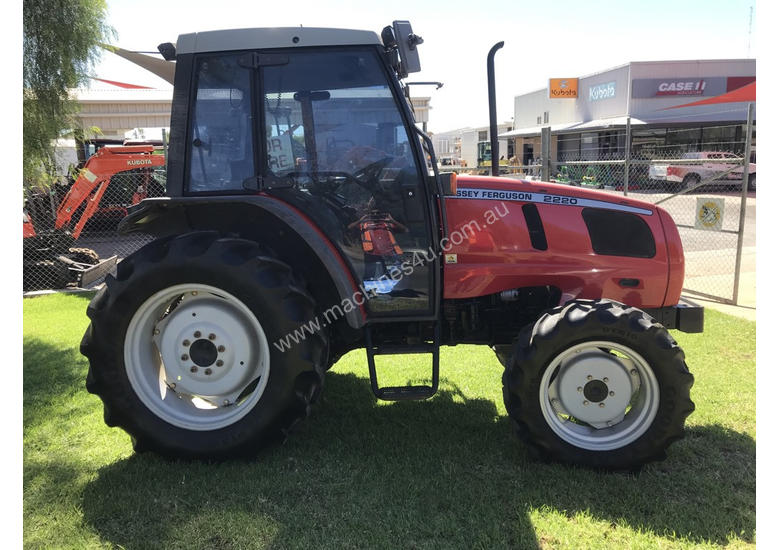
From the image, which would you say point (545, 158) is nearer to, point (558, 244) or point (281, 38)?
point (558, 244)

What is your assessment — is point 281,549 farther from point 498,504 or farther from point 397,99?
point 397,99

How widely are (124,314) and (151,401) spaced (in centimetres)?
52

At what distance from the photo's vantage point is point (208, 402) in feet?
11.3

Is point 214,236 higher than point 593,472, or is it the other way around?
point 214,236

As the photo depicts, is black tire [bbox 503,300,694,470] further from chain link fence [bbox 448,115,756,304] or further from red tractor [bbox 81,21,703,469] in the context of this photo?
chain link fence [bbox 448,115,756,304]

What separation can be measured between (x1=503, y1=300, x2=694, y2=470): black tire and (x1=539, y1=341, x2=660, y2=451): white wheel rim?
2 cm

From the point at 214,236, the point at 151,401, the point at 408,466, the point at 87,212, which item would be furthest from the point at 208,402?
the point at 87,212

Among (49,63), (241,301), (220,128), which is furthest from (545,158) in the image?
(49,63)

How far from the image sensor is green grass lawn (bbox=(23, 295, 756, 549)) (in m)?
2.56

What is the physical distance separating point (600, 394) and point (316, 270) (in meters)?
1.73

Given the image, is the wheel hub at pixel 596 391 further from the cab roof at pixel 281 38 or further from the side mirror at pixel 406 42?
the cab roof at pixel 281 38

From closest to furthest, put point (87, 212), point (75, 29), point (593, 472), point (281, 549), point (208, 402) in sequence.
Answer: point (281, 549)
point (593, 472)
point (208, 402)
point (75, 29)
point (87, 212)

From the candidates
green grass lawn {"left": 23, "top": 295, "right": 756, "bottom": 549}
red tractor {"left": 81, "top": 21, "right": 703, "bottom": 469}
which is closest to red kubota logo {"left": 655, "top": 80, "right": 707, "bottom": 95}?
green grass lawn {"left": 23, "top": 295, "right": 756, "bottom": 549}

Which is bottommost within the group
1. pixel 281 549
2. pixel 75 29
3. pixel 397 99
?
pixel 281 549
